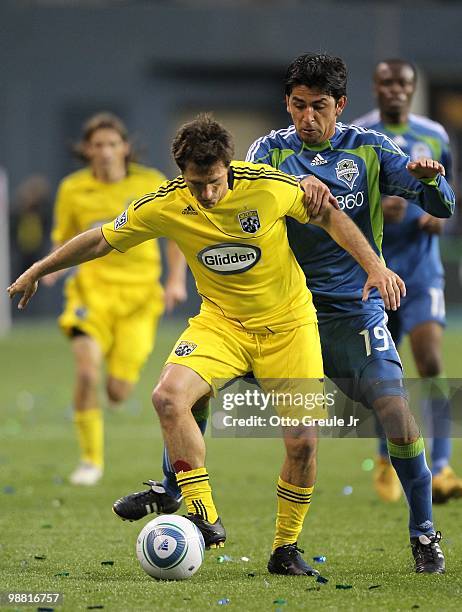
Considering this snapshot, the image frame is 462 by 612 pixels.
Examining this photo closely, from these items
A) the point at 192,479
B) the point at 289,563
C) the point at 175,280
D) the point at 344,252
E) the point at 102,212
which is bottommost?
the point at 289,563

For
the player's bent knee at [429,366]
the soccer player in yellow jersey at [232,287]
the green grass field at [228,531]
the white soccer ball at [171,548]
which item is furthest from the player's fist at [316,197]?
the player's bent knee at [429,366]

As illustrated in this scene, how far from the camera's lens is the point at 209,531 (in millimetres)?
5703

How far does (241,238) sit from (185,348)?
540mm

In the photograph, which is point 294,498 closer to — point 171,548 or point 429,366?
point 171,548

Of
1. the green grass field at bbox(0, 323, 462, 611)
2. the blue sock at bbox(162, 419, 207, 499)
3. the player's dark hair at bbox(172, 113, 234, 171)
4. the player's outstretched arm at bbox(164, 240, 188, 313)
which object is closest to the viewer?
the green grass field at bbox(0, 323, 462, 611)

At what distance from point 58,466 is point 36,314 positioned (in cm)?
1720

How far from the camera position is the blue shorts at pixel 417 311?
8461 mm

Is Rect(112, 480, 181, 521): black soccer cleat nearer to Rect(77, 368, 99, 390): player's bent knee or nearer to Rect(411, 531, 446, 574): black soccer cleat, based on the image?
Rect(411, 531, 446, 574): black soccer cleat

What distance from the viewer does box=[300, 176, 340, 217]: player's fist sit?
231 inches

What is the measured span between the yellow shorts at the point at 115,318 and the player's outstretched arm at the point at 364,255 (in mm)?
3884

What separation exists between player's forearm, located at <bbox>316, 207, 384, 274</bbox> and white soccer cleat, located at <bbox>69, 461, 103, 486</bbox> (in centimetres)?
377

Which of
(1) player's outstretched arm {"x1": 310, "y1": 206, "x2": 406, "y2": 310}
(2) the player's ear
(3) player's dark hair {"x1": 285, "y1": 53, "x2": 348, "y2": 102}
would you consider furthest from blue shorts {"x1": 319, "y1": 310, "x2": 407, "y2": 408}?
(3) player's dark hair {"x1": 285, "y1": 53, "x2": 348, "y2": 102}

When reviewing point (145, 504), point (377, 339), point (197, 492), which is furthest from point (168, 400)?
point (377, 339)

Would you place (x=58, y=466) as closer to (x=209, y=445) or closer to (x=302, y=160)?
(x=209, y=445)
